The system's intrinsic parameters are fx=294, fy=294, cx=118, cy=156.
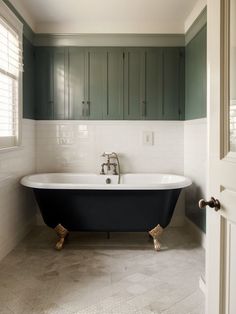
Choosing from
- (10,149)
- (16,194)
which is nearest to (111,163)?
(16,194)

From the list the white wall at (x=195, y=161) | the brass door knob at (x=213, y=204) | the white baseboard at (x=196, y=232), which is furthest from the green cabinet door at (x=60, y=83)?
the brass door knob at (x=213, y=204)

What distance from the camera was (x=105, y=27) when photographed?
3633 mm

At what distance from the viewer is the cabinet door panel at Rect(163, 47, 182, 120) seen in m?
3.69

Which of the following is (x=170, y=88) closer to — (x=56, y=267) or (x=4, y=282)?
(x=56, y=267)

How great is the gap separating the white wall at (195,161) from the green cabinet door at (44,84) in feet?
5.73

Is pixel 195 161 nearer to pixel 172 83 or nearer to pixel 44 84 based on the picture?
pixel 172 83

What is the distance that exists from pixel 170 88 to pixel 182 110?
1.04 feet

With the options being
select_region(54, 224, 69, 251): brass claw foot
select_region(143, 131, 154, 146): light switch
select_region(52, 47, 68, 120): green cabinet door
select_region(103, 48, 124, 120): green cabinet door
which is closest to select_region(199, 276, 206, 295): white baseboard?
select_region(54, 224, 69, 251): brass claw foot

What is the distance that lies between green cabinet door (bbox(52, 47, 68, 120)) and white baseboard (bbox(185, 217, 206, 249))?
202 centimetres

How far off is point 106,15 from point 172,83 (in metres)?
1.13

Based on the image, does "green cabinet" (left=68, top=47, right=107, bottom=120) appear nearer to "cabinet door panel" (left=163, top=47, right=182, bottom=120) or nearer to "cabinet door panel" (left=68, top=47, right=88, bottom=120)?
"cabinet door panel" (left=68, top=47, right=88, bottom=120)

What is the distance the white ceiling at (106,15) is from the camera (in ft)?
10.2

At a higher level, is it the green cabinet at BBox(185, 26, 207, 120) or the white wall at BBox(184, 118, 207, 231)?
the green cabinet at BBox(185, 26, 207, 120)

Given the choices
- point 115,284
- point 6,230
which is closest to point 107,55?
point 6,230
